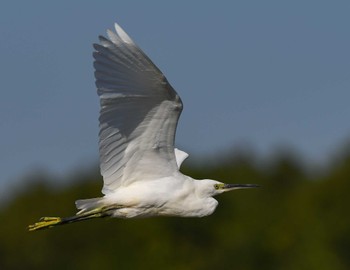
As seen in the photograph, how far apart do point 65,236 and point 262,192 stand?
36.3ft

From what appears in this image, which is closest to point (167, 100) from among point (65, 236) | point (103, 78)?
point (103, 78)

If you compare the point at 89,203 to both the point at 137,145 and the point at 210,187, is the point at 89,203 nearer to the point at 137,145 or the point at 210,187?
the point at 137,145

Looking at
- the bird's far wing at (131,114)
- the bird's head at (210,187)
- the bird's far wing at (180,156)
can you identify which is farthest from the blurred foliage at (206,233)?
the bird's far wing at (131,114)

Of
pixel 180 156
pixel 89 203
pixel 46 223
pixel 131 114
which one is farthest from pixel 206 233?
pixel 131 114

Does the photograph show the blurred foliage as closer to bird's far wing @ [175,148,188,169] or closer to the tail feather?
bird's far wing @ [175,148,188,169]

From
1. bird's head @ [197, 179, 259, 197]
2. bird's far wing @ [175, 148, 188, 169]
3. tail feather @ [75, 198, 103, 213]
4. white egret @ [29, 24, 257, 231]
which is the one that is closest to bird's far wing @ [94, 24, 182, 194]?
white egret @ [29, 24, 257, 231]

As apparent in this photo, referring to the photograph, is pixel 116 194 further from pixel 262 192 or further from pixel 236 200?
pixel 262 192

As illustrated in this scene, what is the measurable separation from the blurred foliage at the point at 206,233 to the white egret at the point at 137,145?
97.0 feet

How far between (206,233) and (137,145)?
41543mm

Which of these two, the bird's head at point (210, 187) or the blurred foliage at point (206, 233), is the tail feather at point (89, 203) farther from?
the blurred foliage at point (206, 233)

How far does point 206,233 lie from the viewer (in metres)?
57.7

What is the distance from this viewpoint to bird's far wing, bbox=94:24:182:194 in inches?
602

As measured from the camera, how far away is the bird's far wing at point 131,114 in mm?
15289

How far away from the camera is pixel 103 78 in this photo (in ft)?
50.5
